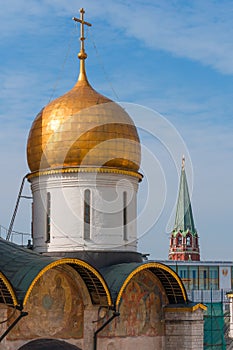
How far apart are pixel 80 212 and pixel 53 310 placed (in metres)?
3.15

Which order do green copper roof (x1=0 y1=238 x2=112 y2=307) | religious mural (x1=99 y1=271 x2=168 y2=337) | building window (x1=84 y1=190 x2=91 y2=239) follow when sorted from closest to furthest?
green copper roof (x1=0 y1=238 x2=112 y2=307) → religious mural (x1=99 y1=271 x2=168 y2=337) → building window (x1=84 y1=190 x2=91 y2=239)

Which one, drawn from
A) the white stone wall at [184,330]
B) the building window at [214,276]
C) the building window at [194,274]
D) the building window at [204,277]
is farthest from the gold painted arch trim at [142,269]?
the building window at [214,276]

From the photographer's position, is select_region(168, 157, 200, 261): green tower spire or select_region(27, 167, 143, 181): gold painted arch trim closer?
select_region(27, 167, 143, 181): gold painted arch trim

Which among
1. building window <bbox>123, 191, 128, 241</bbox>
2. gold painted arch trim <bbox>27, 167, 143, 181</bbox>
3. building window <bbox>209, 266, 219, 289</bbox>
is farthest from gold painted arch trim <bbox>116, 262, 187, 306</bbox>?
building window <bbox>209, 266, 219, 289</bbox>

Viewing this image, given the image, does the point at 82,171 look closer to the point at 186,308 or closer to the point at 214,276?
the point at 186,308

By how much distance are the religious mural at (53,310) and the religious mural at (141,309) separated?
0.84m

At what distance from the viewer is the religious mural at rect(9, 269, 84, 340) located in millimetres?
15062

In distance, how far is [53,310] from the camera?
51.1 feet

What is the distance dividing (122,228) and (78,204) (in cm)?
141

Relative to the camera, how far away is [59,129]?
17844mm

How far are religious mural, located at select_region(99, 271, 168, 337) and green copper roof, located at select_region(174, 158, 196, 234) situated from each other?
43.4m

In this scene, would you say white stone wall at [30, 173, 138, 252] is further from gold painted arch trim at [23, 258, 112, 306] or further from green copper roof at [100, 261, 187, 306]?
gold painted arch trim at [23, 258, 112, 306]

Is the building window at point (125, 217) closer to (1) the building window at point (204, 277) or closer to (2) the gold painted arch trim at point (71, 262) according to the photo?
(2) the gold painted arch trim at point (71, 262)

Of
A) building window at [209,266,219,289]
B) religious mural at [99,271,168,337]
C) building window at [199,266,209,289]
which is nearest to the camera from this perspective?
religious mural at [99,271,168,337]
